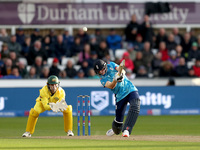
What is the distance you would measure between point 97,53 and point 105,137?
32.7 ft

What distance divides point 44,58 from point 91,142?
1151 cm

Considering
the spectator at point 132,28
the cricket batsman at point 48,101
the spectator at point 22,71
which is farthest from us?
the spectator at point 132,28

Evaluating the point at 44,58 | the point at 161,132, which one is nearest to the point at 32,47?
the point at 44,58

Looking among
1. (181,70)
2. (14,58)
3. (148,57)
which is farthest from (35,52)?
(181,70)

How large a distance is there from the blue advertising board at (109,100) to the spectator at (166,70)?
6.14ft

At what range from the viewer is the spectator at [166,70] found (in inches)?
917

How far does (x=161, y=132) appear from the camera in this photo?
15.9 metres

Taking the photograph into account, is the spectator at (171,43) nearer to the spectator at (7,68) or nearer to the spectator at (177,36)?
the spectator at (177,36)

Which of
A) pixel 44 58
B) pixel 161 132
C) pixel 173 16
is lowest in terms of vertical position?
pixel 161 132

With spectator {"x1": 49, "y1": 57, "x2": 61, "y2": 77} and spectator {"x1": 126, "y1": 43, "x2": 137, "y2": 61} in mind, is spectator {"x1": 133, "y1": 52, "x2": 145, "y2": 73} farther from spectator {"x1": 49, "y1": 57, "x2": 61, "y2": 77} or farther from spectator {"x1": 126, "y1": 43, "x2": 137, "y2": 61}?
spectator {"x1": 49, "y1": 57, "x2": 61, "y2": 77}

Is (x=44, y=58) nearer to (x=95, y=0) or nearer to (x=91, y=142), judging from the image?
(x=95, y=0)

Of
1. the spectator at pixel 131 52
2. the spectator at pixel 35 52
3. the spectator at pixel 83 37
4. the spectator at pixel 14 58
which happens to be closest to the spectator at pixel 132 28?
the spectator at pixel 131 52

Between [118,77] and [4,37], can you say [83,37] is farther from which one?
[118,77]

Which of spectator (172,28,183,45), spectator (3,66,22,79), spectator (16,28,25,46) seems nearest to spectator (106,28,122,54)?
spectator (172,28,183,45)
